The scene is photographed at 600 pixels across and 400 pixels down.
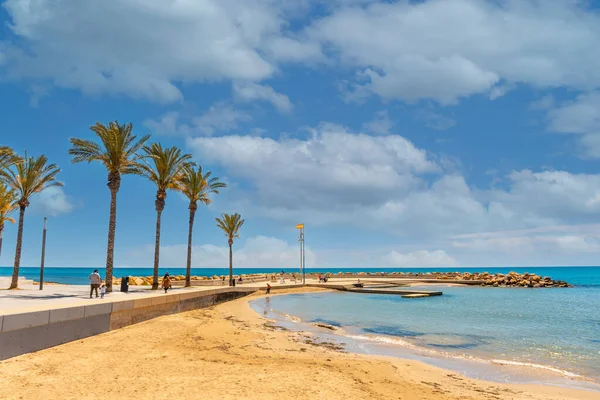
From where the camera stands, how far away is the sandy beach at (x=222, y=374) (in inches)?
378

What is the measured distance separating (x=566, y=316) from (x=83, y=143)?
3951cm

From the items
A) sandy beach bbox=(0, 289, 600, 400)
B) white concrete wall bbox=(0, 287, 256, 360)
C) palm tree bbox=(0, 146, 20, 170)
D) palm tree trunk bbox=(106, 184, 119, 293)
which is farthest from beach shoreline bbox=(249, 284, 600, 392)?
palm tree bbox=(0, 146, 20, 170)

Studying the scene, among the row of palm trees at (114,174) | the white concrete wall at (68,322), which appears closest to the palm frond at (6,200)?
the row of palm trees at (114,174)

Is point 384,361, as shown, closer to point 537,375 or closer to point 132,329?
point 537,375

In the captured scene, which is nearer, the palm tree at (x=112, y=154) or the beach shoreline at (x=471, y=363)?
the beach shoreline at (x=471, y=363)

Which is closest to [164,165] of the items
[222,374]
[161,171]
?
[161,171]

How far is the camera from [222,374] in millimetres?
11164

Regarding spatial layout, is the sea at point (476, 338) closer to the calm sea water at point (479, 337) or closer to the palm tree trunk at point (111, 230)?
the calm sea water at point (479, 337)

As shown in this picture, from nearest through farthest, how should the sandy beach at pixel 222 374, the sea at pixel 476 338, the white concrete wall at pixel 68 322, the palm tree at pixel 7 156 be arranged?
the sandy beach at pixel 222 374
the white concrete wall at pixel 68 322
the sea at pixel 476 338
the palm tree at pixel 7 156

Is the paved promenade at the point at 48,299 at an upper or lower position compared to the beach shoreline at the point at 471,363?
upper

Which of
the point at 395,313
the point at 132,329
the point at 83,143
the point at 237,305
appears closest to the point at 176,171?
the point at 83,143

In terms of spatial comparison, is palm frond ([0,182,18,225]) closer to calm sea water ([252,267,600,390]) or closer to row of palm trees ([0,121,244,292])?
row of palm trees ([0,121,244,292])

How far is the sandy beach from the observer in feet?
31.5

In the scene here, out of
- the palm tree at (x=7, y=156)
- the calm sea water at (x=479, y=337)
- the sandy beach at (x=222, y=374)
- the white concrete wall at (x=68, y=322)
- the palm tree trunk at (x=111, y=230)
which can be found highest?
the palm tree at (x=7, y=156)
